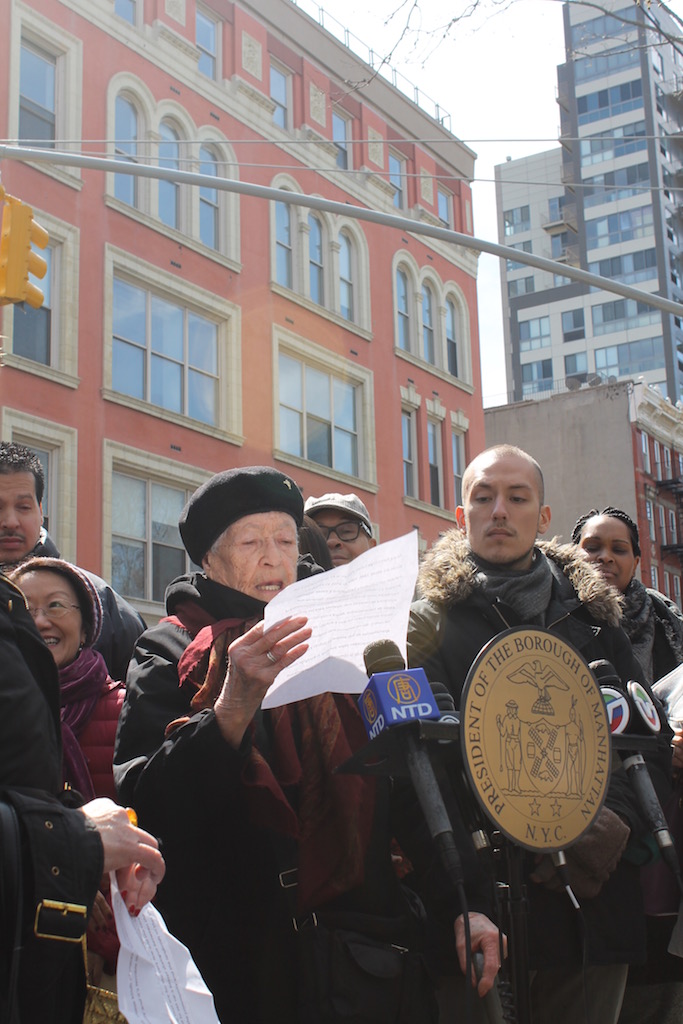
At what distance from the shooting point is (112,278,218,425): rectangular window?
68.1 ft

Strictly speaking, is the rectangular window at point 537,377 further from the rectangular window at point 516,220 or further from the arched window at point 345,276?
the arched window at point 345,276

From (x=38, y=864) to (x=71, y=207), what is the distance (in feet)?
61.9

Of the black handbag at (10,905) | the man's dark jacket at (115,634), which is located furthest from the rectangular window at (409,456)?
the black handbag at (10,905)

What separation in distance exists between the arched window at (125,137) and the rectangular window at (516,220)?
72.7m

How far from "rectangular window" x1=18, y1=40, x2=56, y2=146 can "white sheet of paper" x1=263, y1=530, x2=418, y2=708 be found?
1843 centimetres

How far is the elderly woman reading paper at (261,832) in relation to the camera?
2.78 m

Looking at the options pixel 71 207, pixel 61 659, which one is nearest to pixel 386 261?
pixel 71 207

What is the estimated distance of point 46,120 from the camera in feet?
65.1

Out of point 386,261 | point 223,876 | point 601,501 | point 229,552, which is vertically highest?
point 386,261

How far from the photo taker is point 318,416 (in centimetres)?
A: 2534

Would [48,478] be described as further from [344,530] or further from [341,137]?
[344,530]

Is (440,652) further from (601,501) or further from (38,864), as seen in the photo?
(601,501)

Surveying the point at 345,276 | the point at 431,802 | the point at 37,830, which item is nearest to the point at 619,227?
the point at 345,276

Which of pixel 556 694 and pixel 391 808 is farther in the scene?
pixel 391 808
